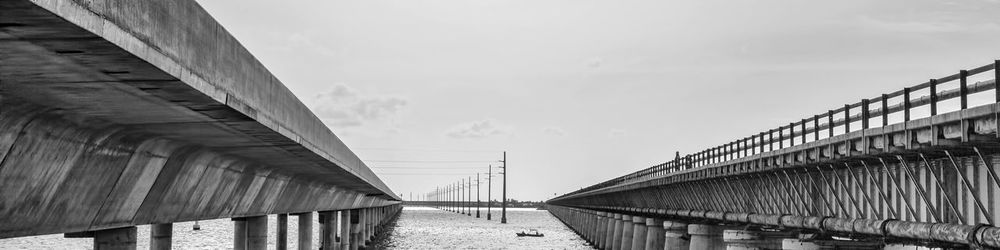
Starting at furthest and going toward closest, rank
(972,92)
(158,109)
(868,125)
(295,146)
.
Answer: (868,125), (295,146), (972,92), (158,109)

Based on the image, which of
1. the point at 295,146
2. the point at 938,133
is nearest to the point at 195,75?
the point at 295,146

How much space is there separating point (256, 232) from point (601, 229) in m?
55.2

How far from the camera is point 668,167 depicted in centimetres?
5916

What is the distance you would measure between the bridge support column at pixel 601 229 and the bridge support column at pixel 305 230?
38.6 metres

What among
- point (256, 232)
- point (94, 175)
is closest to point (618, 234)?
point (256, 232)

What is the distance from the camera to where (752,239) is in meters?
34.2

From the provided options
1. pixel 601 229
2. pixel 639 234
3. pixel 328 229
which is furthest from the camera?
pixel 601 229

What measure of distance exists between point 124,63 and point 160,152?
747 centimetres

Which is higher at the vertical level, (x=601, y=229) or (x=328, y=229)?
(x=328, y=229)

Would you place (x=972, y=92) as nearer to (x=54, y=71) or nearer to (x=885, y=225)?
(x=885, y=225)

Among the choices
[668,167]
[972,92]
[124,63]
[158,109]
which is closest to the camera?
[124,63]

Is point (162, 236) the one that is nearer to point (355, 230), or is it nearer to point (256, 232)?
point (256, 232)

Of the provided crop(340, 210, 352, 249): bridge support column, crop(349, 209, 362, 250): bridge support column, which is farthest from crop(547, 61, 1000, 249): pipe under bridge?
crop(349, 209, 362, 250): bridge support column

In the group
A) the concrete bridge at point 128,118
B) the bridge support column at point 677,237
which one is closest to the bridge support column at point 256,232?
the concrete bridge at point 128,118
